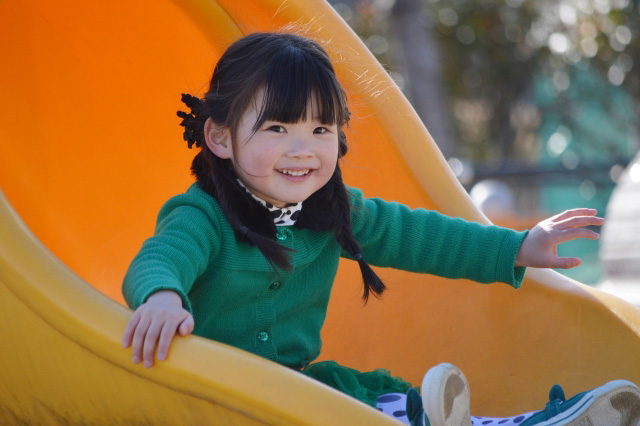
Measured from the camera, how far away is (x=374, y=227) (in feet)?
5.38

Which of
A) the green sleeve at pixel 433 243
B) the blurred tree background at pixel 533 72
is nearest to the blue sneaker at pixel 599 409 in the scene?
the green sleeve at pixel 433 243

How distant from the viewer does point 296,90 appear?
4.64 feet

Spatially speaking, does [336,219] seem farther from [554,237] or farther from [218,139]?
[554,237]

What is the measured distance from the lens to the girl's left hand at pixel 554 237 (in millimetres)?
1518

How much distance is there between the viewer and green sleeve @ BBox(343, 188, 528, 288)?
1.59 meters

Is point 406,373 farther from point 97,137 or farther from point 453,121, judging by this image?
point 453,121

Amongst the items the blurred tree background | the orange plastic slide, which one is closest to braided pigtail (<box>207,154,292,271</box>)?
the orange plastic slide

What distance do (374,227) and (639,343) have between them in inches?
23.9

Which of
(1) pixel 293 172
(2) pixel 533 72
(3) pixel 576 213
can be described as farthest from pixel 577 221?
(2) pixel 533 72

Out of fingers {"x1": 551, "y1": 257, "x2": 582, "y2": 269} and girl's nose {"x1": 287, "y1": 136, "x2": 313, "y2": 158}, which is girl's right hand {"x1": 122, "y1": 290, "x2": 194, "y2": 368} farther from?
fingers {"x1": 551, "y1": 257, "x2": 582, "y2": 269}

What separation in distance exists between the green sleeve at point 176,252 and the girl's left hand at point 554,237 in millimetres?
548

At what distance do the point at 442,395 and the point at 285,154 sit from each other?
47 cm

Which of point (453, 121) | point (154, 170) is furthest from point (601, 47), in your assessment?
point (154, 170)

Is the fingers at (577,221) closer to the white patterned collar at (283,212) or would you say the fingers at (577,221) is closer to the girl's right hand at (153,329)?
the white patterned collar at (283,212)
